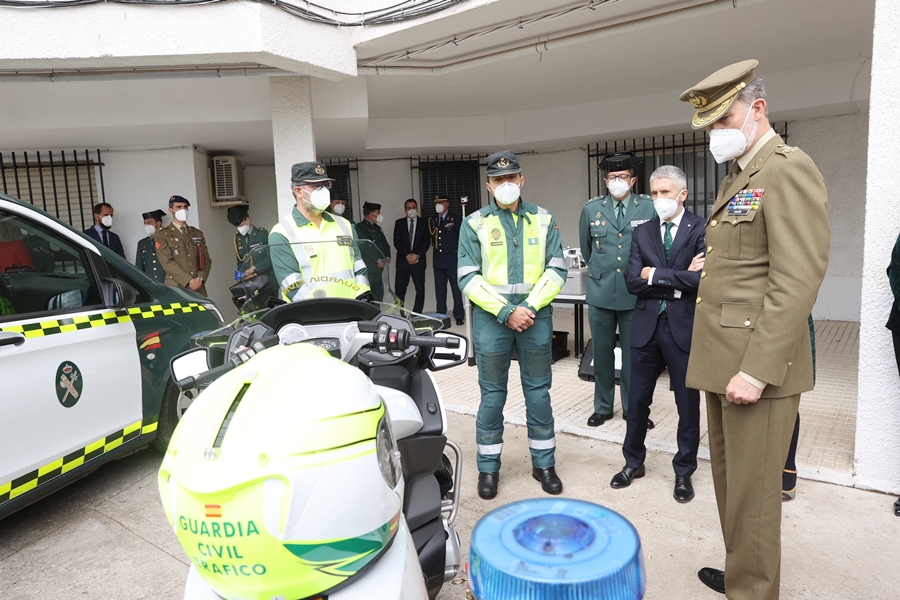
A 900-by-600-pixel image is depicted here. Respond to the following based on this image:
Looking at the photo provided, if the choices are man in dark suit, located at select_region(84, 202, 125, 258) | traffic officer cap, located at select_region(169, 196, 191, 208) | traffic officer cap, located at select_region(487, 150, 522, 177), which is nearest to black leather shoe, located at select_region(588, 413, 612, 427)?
traffic officer cap, located at select_region(487, 150, 522, 177)

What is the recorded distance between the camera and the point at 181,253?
7945 mm

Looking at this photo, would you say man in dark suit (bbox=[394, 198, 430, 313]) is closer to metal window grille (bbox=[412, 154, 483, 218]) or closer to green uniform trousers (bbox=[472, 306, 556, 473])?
metal window grille (bbox=[412, 154, 483, 218])

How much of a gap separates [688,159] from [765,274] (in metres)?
8.10

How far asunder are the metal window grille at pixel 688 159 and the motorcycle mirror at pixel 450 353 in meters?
7.27

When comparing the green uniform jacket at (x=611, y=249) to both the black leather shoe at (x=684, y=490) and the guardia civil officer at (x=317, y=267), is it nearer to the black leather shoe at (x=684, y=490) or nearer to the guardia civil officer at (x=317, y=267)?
the black leather shoe at (x=684, y=490)

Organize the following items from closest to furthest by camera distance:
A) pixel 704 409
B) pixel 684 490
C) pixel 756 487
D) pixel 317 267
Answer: pixel 756 487, pixel 317 267, pixel 684 490, pixel 704 409

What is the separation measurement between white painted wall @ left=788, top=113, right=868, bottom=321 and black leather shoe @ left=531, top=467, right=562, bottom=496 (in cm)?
648

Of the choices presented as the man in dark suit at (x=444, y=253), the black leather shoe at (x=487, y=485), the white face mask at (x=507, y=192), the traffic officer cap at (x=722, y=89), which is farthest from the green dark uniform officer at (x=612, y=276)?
the man in dark suit at (x=444, y=253)

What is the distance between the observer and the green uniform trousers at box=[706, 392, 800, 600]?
6.70 ft

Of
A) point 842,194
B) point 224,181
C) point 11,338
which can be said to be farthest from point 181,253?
point 842,194

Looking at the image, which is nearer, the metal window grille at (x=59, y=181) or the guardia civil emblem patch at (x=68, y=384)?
the guardia civil emblem patch at (x=68, y=384)

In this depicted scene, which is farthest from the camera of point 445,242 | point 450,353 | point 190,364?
point 445,242

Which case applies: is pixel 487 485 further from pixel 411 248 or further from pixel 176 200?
pixel 411 248

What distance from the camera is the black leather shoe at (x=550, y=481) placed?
10.9 feet
